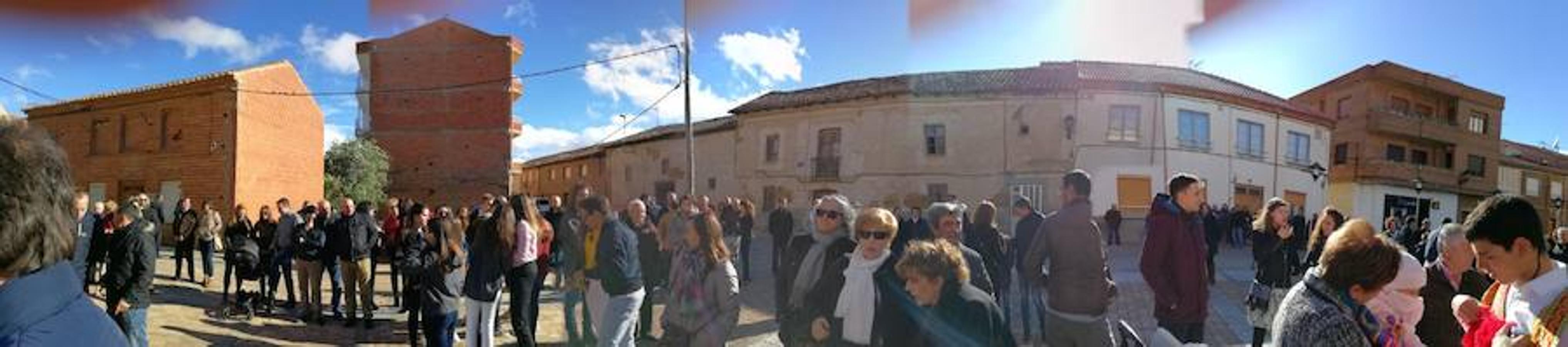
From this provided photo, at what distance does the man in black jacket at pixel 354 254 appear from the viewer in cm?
786

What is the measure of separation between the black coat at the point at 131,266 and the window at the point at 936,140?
25.5 m

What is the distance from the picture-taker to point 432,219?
7059 mm

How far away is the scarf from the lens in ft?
13.6

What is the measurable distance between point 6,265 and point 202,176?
73.4 feet

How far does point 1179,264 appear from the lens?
171 inches

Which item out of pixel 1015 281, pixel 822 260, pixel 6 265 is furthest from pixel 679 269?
pixel 1015 281

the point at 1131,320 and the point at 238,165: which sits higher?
the point at 238,165

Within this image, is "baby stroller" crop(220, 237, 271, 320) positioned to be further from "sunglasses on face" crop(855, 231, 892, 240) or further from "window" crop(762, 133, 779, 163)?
"window" crop(762, 133, 779, 163)

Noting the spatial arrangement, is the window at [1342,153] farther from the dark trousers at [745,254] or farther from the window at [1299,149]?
the dark trousers at [745,254]

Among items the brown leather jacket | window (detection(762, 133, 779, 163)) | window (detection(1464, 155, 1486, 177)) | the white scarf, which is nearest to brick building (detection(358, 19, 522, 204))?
window (detection(762, 133, 779, 163))

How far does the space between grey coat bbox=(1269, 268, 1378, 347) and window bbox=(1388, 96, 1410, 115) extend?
41.4m

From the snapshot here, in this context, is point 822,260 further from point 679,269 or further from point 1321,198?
point 1321,198

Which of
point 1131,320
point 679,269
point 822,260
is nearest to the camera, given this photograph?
point 822,260

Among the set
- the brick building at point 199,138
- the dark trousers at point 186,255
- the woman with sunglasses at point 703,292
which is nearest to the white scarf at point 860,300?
the woman with sunglasses at point 703,292
